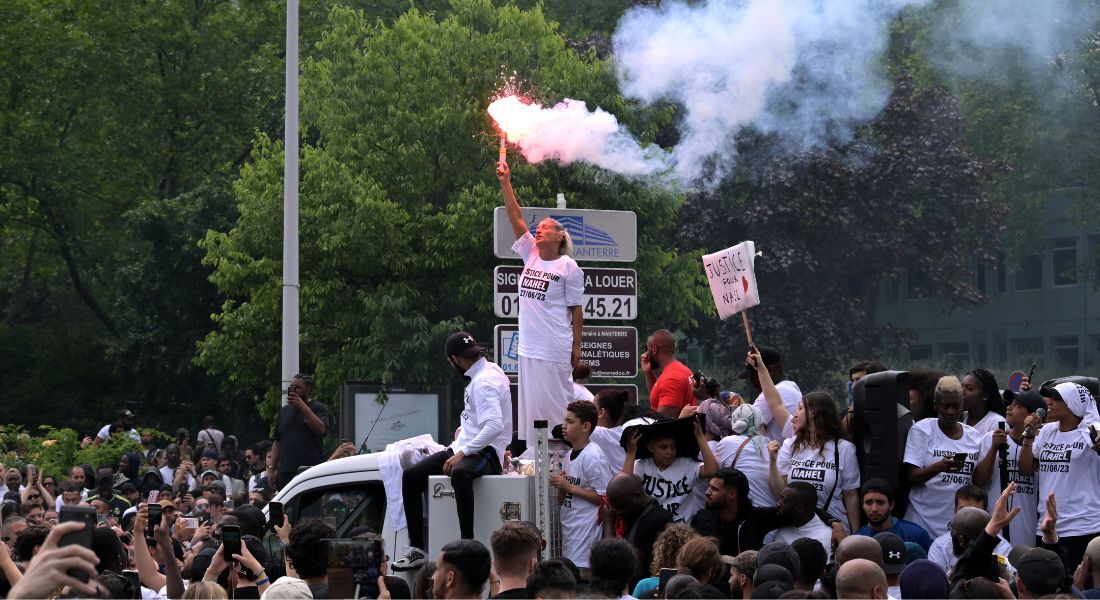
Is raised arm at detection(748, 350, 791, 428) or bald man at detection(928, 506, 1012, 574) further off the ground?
raised arm at detection(748, 350, 791, 428)

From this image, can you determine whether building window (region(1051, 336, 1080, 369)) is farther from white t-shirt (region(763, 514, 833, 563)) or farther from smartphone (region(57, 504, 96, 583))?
smartphone (region(57, 504, 96, 583))

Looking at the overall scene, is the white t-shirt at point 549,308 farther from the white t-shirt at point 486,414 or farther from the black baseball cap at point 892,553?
the black baseball cap at point 892,553

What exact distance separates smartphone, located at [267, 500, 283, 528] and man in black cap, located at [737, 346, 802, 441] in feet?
10.5

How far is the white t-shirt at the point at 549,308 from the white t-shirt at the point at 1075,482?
3286 mm

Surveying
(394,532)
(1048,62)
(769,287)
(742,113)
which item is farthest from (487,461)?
(1048,62)

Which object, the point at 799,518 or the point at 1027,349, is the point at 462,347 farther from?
the point at 1027,349

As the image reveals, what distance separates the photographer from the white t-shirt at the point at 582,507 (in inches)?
390

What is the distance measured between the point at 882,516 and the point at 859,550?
5.80ft

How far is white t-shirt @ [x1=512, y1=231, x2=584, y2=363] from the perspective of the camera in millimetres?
11070

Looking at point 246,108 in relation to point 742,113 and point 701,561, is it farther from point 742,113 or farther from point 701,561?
point 701,561

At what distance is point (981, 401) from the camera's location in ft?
35.9

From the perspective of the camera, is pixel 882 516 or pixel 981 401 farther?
pixel 981 401

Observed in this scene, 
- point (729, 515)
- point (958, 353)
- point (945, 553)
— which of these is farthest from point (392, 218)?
Answer: point (958, 353)

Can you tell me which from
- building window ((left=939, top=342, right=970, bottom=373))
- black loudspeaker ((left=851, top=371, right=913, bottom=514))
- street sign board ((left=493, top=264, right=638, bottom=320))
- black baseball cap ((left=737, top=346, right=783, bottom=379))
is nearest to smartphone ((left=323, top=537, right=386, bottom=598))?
black loudspeaker ((left=851, top=371, right=913, bottom=514))
